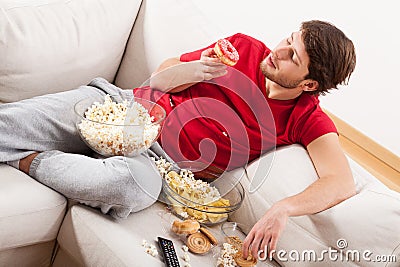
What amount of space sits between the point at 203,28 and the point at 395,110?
124cm

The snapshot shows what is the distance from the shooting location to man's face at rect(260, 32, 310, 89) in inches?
81.7

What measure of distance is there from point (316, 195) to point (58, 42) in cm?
99

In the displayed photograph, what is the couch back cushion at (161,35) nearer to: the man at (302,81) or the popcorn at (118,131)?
the man at (302,81)

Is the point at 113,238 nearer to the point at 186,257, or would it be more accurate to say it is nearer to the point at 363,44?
the point at 186,257

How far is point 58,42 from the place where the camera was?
7.18 ft

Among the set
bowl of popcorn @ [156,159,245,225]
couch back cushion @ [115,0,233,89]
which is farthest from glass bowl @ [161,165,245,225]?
couch back cushion @ [115,0,233,89]

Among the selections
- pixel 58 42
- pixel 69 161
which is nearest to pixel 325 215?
pixel 69 161

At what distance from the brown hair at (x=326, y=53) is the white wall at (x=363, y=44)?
1135 millimetres

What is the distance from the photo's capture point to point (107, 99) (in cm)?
212

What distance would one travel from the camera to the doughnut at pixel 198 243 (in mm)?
1844

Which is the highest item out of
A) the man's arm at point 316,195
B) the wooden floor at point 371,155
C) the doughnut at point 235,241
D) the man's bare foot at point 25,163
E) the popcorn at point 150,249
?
the man's arm at point 316,195

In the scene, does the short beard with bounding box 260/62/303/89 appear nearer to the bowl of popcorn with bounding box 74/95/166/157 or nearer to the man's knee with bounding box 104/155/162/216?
the bowl of popcorn with bounding box 74/95/166/157

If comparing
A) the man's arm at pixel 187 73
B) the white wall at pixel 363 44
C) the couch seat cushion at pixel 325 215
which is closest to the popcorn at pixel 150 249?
the couch seat cushion at pixel 325 215

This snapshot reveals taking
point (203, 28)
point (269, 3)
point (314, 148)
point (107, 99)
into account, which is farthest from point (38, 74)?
point (269, 3)
